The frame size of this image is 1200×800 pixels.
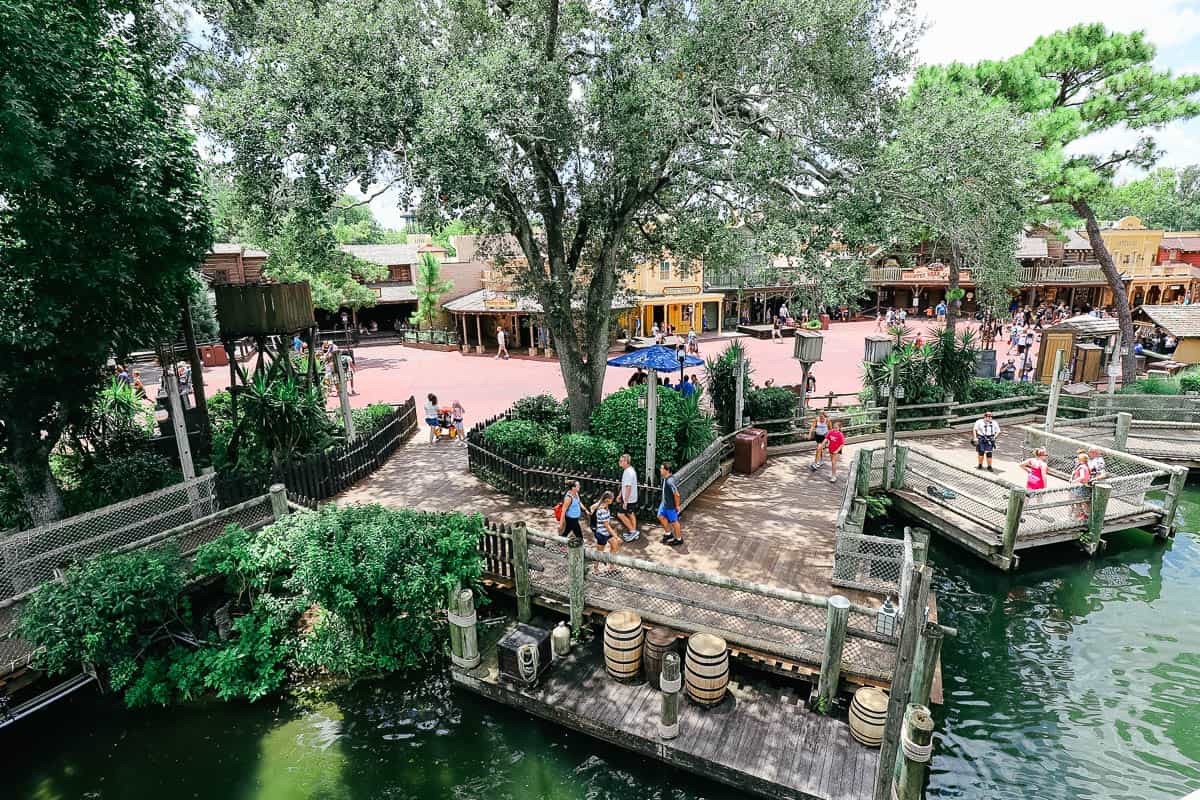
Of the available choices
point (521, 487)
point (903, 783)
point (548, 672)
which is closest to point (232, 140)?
point (521, 487)

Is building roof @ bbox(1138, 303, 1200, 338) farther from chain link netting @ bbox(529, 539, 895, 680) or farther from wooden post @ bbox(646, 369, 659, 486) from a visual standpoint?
chain link netting @ bbox(529, 539, 895, 680)

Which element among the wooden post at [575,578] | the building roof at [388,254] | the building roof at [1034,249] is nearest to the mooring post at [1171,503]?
the wooden post at [575,578]

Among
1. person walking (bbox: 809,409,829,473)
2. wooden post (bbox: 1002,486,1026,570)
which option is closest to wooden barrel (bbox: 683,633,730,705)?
wooden post (bbox: 1002,486,1026,570)

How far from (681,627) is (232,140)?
464 inches

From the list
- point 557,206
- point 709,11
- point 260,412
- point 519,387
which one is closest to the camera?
point 709,11

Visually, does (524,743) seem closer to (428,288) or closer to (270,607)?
(270,607)

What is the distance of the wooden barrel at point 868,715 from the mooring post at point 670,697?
6.46 ft

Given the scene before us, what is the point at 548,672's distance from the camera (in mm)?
7965

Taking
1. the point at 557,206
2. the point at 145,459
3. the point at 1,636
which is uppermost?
the point at 557,206

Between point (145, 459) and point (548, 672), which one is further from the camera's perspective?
point (145, 459)

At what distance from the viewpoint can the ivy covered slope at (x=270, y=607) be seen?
7766mm

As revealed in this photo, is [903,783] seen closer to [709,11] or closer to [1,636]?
[1,636]

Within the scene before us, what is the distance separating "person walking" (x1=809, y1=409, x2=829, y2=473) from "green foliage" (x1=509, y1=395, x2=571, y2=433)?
20.6 feet

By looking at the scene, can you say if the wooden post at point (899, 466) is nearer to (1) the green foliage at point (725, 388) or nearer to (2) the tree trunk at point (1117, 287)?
(1) the green foliage at point (725, 388)
